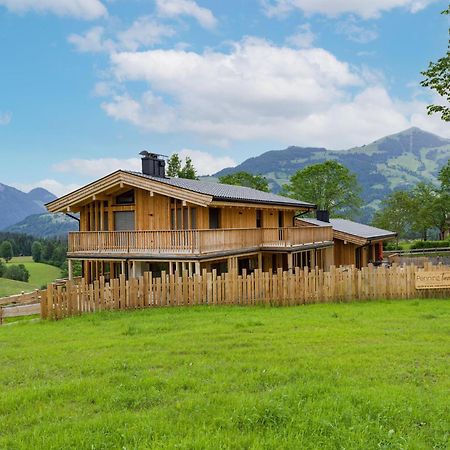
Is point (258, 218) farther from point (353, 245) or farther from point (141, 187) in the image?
point (353, 245)

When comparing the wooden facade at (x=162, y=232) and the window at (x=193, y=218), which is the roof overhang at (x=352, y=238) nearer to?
the wooden facade at (x=162, y=232)

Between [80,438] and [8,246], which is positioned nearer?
[80,438]

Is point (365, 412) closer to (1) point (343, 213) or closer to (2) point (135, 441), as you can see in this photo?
(2) point (135, 441)

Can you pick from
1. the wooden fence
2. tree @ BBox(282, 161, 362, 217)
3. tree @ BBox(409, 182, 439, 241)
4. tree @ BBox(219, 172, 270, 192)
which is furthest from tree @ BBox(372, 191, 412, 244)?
the wooden fence

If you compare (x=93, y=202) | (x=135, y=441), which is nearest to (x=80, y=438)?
(x=135, y=441)

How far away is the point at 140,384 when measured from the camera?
642 centimetres

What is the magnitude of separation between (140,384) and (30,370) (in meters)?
2.30

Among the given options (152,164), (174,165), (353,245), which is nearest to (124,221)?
(152,164)

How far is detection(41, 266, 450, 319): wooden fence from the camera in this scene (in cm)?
1504

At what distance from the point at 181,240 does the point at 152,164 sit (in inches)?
302

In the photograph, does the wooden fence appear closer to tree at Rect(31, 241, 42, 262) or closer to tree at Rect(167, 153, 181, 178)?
tree at Rect(167, 153, 181, 178)

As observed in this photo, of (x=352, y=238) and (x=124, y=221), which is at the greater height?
(x=124, y=221)

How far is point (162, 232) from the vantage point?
2108 centimetres

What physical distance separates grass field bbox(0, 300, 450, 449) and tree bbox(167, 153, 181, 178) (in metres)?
36.5
